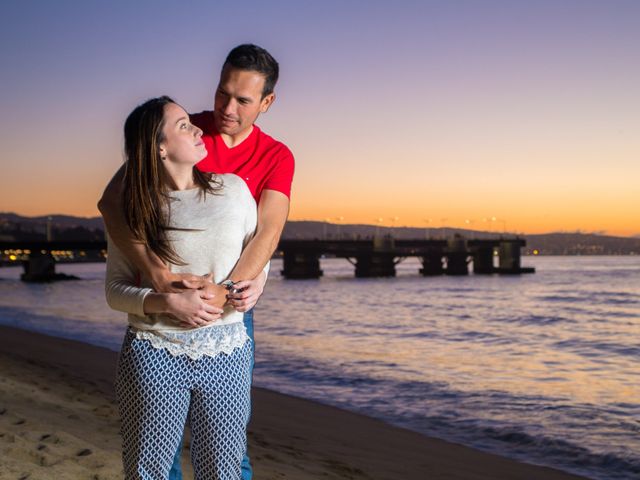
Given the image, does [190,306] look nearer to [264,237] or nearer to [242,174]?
[264,237]

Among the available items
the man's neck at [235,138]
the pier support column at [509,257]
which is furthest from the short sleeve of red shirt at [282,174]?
the pier support column at [509,257]

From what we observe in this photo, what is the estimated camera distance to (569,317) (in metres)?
37.6

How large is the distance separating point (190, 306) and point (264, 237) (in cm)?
35

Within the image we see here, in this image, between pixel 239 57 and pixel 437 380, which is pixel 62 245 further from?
pixel 239 57

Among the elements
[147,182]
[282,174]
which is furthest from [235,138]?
[147,182]

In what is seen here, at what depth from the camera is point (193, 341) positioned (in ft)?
7.12

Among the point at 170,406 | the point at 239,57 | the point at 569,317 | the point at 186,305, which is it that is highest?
the point at 239,57

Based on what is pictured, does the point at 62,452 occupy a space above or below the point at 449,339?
above

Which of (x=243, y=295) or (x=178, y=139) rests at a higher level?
(x=178, y=139)

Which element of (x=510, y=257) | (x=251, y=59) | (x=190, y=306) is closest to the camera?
(x=190, y=306)

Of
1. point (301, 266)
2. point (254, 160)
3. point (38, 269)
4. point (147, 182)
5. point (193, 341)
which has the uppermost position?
point (254, 160)

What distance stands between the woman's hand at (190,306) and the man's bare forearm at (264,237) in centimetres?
14

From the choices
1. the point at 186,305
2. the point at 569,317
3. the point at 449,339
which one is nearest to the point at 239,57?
the point at 186,305

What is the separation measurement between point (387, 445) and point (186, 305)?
260 inches
